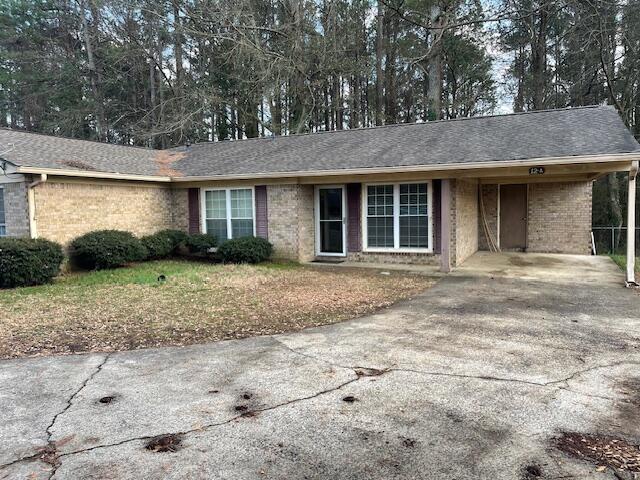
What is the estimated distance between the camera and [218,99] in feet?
74.5

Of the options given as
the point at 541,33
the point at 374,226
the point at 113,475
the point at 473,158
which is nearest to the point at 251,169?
the point at 374,226

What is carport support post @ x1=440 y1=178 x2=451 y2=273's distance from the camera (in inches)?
441

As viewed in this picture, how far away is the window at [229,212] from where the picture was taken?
13.7 m

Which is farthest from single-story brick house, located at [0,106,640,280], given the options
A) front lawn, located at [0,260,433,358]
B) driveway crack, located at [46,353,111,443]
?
driveway crack, located at [46,353,111,443]

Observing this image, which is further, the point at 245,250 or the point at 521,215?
the point at 521,215

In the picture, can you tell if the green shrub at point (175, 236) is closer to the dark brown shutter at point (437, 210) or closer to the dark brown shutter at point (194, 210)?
the dark brown shutter at point (194, 210)

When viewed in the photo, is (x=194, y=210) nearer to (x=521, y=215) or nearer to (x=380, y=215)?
(x=380, y=215)

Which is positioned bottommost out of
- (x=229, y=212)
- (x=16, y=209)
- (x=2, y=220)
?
(x=2, y=220)

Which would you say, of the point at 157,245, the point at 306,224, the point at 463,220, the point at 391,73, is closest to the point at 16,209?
the point at 157,245

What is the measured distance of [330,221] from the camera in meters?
13.4

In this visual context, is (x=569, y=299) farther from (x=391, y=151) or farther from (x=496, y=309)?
(x=391, y=151)

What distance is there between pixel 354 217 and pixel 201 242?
173 inches

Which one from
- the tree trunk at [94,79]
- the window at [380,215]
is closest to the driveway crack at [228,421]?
the window at [380,215]

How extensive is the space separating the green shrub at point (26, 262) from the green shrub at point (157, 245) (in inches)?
117
